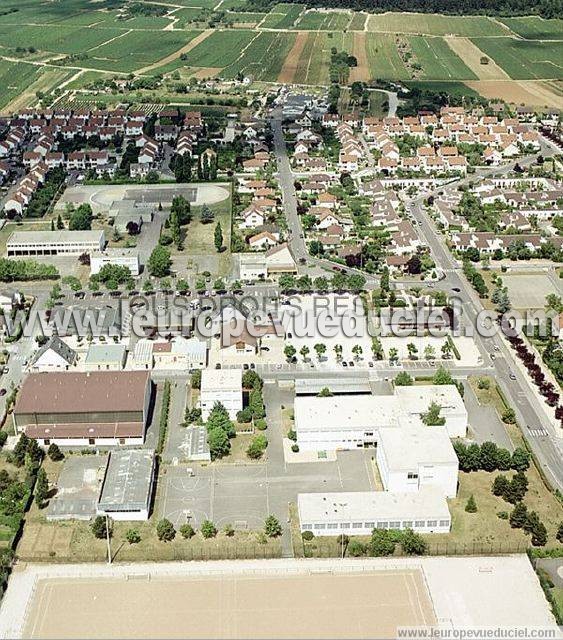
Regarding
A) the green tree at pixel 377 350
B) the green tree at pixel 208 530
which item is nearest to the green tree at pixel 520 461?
the green tree at pixel 377 350

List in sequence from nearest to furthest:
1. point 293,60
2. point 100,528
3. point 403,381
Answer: point 100,528 → point 403,381 → point 293,60

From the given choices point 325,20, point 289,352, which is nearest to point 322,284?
point 289,352

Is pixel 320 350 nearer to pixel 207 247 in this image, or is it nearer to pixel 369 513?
pixel 369 513

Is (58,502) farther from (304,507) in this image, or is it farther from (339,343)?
(339,343)

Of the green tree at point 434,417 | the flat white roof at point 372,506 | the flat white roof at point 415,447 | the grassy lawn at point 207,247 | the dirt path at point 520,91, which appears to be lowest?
the grassy lawn at point 207,247

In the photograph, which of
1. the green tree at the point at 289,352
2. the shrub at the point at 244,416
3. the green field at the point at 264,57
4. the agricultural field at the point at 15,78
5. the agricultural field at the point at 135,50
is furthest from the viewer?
the agricultural field at the point at 135,50

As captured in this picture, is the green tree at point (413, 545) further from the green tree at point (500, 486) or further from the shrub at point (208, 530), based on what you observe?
the shrub at point (208, 530)

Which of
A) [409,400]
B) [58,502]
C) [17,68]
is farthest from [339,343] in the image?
[17,68]
